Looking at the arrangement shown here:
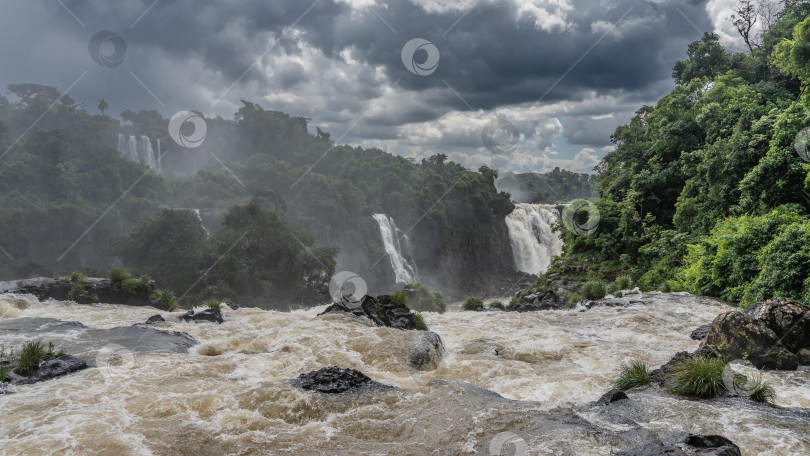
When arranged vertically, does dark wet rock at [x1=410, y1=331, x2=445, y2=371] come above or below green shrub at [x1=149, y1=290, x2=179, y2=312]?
above

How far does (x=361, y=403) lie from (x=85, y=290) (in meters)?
17.4

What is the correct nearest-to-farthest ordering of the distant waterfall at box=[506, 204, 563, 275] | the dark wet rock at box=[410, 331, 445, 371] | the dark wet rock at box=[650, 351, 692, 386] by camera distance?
the dark wet rock at box=[650, 351, 692, 386] < the dark wet rock at box=[410, 331, 445, 371] < the distant waterfall at box=[506, 204, 563, 275]

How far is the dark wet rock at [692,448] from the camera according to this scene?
4.25 meters

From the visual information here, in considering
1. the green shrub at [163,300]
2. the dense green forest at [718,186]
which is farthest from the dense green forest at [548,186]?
the green shrub at [163,300]

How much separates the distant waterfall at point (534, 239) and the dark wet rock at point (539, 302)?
79.2 feet

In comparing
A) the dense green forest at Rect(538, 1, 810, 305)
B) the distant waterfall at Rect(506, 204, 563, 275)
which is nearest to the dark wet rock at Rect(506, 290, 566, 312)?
the dense green forest at Rect(538, 1, 810, 305)

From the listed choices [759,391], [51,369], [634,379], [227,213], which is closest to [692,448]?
[759,391]

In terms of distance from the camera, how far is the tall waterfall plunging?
199ft

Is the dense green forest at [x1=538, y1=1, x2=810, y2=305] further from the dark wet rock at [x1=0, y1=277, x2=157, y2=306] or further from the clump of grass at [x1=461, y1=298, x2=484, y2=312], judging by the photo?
the dark wet rock at [x1=0, y1=277, x2=157, y2=306]

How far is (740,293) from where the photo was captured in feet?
50.5

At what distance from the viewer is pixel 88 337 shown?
1130 cm

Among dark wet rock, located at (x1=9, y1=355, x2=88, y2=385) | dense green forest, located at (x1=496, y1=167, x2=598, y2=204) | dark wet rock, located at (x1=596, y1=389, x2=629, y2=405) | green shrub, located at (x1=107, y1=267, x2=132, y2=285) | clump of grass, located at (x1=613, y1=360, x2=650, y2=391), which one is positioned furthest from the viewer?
dense green forest, located at (x1=496, y1=167, x2=598, y2=204)

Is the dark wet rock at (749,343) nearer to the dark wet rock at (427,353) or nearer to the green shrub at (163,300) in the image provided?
the dark wet rock at (427,353)

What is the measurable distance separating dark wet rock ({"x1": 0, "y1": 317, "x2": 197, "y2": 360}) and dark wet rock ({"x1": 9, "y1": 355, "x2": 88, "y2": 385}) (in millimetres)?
853
